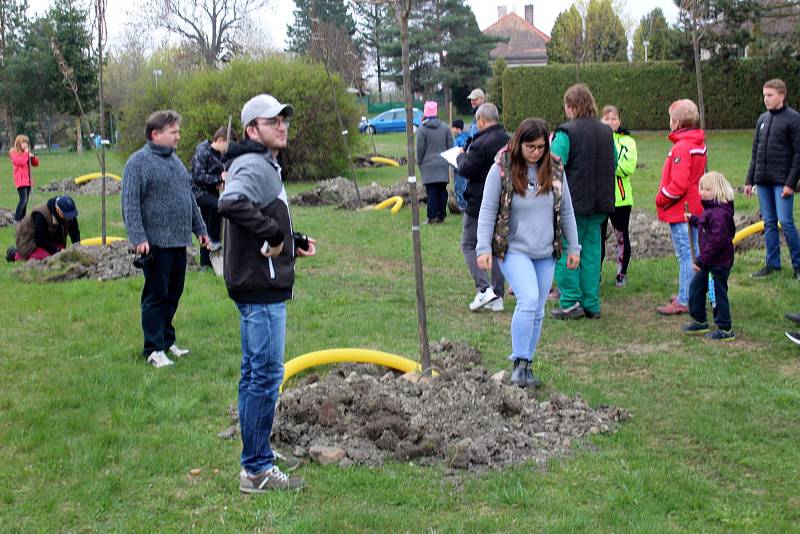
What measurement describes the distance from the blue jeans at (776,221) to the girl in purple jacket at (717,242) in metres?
2.18

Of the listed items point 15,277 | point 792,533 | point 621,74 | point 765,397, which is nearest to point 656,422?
point 765,397

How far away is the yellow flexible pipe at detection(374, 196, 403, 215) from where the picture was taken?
55.1 feet

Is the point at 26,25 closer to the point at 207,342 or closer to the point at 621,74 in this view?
the point at 621,74

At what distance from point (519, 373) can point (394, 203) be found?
37.3ft

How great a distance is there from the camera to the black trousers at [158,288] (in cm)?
726

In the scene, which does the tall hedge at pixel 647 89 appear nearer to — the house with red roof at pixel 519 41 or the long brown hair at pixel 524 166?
the long brown hair at pixel 524 166

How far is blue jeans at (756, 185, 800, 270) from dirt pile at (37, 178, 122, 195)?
17.4 m

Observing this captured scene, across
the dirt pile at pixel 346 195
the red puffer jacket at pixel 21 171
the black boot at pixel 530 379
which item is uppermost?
the red puffer jacket at pixel 21 171

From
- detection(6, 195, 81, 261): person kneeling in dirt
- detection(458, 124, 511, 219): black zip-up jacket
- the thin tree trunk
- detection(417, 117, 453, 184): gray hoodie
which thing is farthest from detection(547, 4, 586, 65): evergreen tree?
the thin tree trunk

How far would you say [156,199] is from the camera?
7223 millimetres

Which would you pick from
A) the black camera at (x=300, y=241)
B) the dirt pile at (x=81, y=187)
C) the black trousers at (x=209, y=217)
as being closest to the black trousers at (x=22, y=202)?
the dirt pile at (x=81, y=187)

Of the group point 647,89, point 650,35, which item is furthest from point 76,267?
point 650,35

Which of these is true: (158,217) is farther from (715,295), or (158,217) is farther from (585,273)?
(715,295)

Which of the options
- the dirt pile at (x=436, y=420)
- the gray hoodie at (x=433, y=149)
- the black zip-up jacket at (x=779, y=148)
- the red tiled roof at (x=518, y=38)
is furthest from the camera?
the red tiled roof at (x=518, y=38)
